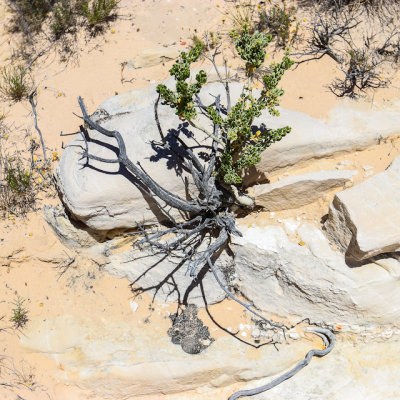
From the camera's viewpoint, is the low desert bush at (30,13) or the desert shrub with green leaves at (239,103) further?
the low desert bush at (30,13)

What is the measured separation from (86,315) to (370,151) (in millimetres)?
3208

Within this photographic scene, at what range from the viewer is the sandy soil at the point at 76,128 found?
396cm

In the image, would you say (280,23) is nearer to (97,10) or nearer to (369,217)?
(97,10)

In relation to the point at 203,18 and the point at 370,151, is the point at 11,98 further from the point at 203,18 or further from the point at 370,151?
the point at 370,151

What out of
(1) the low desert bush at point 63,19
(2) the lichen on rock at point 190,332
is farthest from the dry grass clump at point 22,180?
(2) the lichen on rock at point 190,332

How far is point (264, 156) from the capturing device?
408 cm

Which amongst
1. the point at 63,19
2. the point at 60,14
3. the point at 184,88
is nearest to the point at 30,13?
the point at 60,14

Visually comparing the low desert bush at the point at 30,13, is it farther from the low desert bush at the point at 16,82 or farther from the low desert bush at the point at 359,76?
the low desert bush at the point at 359,76

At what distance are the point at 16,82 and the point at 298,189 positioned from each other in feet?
11.6

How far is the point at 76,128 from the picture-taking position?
484 centimetres

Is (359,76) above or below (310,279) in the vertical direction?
above

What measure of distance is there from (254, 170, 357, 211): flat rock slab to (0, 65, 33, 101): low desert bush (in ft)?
10.4

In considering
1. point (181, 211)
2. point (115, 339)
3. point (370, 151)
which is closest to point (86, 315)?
point (115, 339)

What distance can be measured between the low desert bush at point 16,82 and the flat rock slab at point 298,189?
3.16 metres
